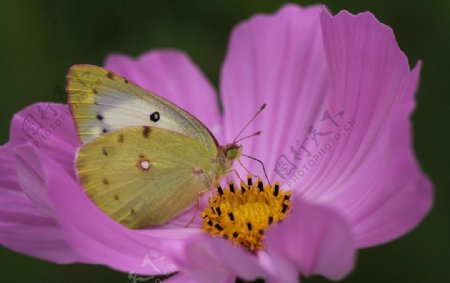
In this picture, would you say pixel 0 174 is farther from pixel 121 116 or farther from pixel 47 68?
pixel 47 68

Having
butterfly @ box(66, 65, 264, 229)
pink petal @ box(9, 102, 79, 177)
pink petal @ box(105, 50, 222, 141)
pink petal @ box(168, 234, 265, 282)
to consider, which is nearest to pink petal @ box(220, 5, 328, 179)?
pink petal @ box(105, 50, 222, 141)

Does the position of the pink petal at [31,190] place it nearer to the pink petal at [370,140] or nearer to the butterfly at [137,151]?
the butterfly at [137,151]

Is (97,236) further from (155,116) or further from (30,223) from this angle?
(155,116)

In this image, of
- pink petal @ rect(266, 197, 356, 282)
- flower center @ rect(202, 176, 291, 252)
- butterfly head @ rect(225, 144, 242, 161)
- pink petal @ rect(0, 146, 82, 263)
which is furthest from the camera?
butterfly head @ rect(225, 144, 242, 161)

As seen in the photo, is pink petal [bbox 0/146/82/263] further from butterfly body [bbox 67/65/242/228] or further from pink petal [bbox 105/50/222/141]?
pink petal [bbox 105/50/222/141]

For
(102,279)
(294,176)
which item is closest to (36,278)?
(102,279)

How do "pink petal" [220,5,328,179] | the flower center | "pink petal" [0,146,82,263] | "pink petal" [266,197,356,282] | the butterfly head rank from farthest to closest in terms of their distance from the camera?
"pink petal" [220,5,328,179]
the butterfly head
the flower center
"pink petal" [0,146,82,263]
"pink petal" [266,197,356,282]

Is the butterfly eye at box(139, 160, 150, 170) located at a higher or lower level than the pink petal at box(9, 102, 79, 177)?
lower
